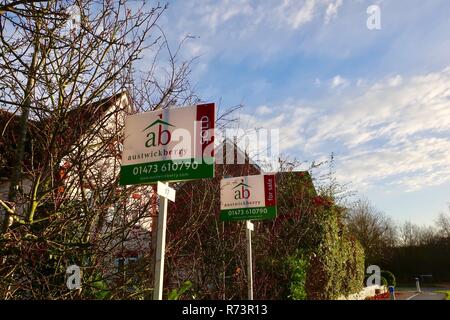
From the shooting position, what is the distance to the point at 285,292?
33.7 ft

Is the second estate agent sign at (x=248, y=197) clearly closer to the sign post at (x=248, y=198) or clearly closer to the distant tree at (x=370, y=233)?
the sign post at (x=248, y=198)

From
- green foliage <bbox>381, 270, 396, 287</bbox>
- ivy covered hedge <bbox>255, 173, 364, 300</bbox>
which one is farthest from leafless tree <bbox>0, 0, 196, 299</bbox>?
green foliage <bbox>381, 270, 396, 287</bbox>

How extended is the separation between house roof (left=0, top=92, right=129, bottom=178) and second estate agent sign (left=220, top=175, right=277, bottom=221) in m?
2.26

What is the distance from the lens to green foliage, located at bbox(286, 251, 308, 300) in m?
10.3

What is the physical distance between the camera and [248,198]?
6777mm

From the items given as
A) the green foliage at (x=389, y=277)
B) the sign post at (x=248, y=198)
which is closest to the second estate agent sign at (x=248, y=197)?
the sign post at (x=248, y=198)

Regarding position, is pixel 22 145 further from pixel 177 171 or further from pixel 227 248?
pixel 227 248

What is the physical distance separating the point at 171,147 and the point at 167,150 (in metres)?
0.04

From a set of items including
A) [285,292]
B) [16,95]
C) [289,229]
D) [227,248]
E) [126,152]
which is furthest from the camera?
[289,229]

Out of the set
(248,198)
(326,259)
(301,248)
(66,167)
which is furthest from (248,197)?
(326,259)

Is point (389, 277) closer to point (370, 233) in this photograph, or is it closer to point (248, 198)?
point (370, 233)
